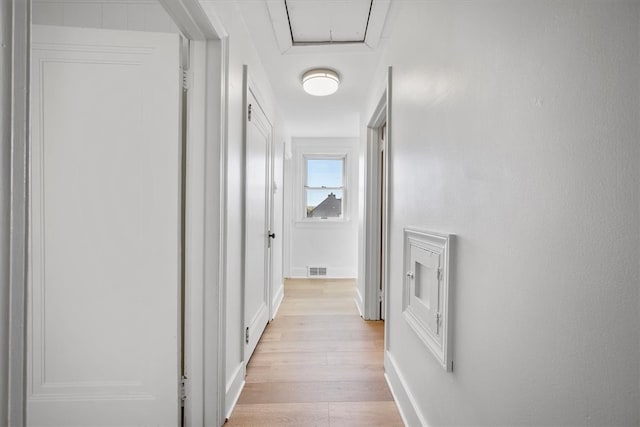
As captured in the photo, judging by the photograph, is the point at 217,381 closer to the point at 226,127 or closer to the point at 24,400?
the point at 24,400

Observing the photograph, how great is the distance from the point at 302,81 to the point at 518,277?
2.52 meters

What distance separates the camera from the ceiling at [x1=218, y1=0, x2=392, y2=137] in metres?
Answer: 1.76

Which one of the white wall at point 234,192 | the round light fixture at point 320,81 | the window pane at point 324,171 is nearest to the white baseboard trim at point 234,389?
the white wall at point 234,192

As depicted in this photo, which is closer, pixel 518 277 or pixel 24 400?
pixel 24 400

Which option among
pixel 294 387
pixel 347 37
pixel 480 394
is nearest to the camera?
pixel 480 394

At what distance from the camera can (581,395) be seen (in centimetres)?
55

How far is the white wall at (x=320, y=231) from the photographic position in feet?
16.1

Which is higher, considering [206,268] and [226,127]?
[226,127]

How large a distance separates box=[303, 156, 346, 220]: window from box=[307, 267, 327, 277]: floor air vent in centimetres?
82

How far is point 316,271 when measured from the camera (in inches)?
194

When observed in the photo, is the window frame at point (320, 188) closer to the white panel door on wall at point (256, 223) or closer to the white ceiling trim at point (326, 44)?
the white panel door on wall at point (256, 223)

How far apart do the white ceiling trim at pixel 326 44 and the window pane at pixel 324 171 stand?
2.74 metres

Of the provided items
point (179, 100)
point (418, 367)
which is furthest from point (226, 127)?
point (418, 367)

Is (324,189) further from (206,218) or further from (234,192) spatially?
(206,218)
